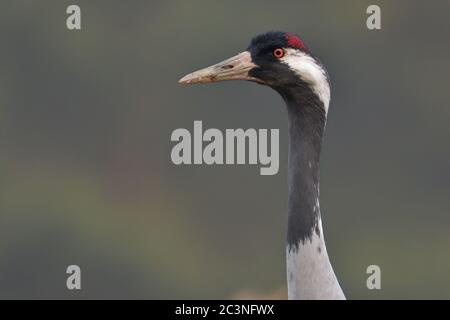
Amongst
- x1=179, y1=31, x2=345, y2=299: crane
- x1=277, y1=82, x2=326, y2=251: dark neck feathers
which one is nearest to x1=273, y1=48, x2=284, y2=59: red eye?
x1=179, y1=31, x2=345, y2=299: crane

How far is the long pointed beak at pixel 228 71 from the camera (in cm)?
537

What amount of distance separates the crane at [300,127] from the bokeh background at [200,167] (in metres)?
7.24

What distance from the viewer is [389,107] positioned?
14.8 m

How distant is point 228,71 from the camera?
543cm

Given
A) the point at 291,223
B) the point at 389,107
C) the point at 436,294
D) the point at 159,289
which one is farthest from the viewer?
the point at 389,107

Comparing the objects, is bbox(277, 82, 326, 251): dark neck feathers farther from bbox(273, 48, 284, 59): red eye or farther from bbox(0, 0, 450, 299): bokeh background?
bbox(0, 0, 450, 299): bokeh background

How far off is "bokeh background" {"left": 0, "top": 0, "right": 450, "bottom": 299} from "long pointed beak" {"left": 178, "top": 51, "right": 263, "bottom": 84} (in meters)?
7.22

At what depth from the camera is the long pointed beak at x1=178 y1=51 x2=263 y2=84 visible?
537 centimetres

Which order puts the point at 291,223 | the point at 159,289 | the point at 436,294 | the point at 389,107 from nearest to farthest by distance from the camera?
the point at 291,223
the point at 436,294
the point at 159,289
the point at 389,107

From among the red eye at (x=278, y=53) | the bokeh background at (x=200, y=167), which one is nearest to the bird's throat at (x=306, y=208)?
the red eye at (x=278, y=53)
